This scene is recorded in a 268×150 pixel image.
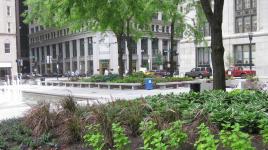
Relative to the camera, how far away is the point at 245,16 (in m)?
67.5

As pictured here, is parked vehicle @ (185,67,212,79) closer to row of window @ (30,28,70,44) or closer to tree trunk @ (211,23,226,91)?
tree trunk @ (211,23,226,91)

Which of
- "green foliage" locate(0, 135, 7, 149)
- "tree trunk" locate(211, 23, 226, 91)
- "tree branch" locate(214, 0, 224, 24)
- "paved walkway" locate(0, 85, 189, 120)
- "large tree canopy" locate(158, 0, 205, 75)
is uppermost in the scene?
"large tree canopy" locate(158, 0, 205, 75)

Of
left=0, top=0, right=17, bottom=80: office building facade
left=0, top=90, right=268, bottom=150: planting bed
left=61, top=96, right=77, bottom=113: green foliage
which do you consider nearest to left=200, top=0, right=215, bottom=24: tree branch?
left=0, top=90, right=268, bottom=150: planting bed

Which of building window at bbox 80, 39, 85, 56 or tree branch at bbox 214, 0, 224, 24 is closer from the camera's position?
tree branch at bbox 214, 0, 224, 24

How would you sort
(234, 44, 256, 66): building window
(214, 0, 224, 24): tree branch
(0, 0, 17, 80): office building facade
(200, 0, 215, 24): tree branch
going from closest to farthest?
(214, 0, 224, 24): tree branch → (200, 0, 215, 24): tree branch → (234, 44, 256, 66): building window → (0, 0, 17, 80): office building facade

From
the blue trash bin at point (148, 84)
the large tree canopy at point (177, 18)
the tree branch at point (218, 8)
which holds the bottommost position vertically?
the blue trash bin at point (148, 84)

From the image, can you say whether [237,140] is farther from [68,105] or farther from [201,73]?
[201,73]

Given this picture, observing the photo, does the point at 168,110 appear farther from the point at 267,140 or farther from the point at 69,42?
the point at 69,42

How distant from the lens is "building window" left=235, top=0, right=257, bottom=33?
66500 millimetres

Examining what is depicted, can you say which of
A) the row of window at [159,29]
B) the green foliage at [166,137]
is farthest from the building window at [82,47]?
the green foliage at [166,137]

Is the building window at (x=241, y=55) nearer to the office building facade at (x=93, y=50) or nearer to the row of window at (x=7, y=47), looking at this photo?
the office building facade at (x=93, y=50)

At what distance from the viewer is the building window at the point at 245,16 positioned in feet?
218

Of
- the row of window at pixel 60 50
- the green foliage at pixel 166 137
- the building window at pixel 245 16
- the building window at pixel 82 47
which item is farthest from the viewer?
the building window at pixel 82 47

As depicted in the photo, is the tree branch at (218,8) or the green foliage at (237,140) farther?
the tree branch at (218,8)
